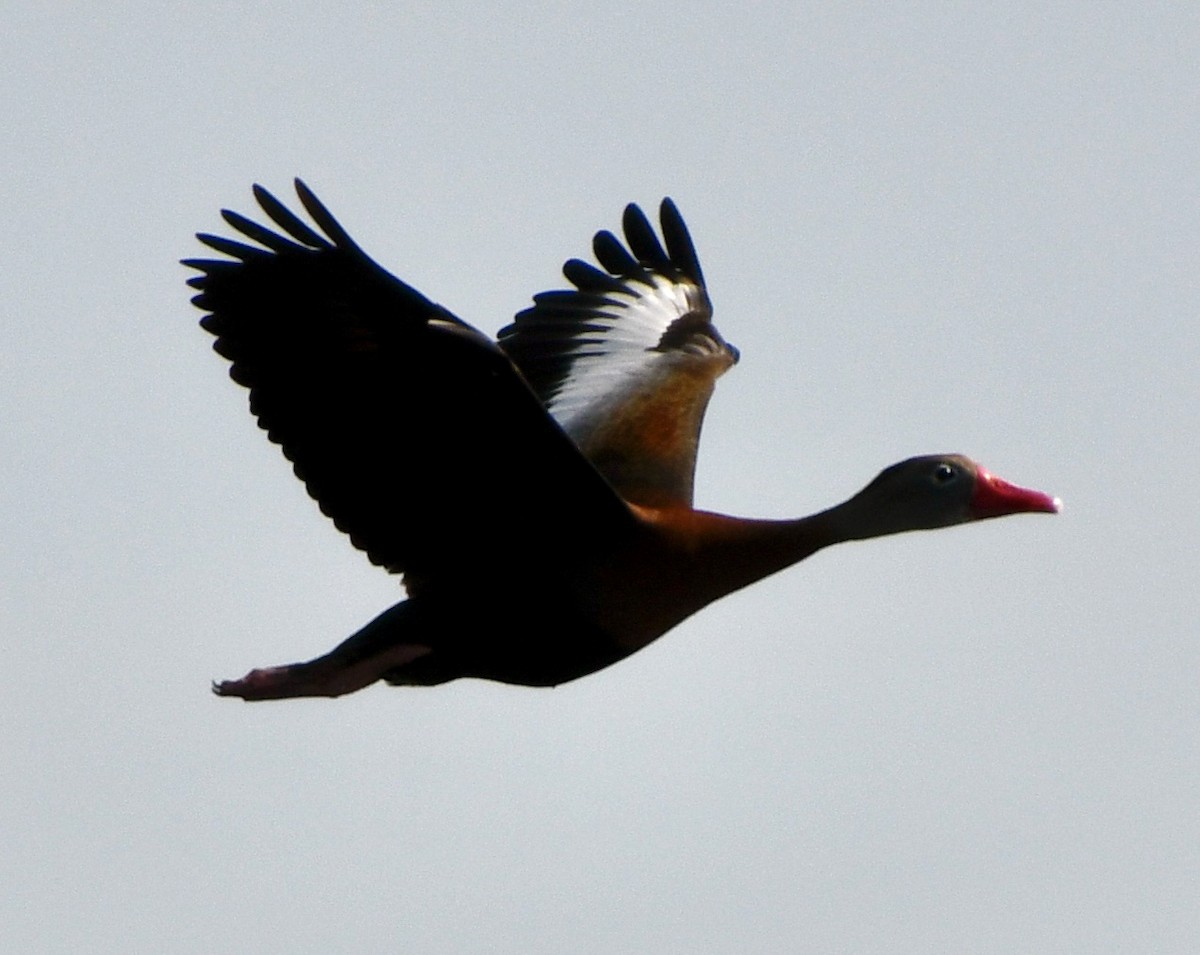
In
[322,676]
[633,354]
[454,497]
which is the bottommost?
[322,676]

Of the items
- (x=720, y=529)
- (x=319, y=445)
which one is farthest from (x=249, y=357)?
(x=720, y=529)

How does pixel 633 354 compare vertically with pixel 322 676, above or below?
above

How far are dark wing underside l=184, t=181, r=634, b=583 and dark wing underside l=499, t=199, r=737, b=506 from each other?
1001 millimetres

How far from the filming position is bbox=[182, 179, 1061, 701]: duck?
8641 millimetres

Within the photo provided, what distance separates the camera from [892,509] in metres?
A: 9.48

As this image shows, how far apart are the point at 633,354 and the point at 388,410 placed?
2480 millimetres

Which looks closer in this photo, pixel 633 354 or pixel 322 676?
pixel 322 676

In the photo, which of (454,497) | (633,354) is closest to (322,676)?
(454,497)

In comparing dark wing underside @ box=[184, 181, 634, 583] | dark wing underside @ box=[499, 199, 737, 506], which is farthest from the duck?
dark wing underside @ box=[499, 199, 737, 506]

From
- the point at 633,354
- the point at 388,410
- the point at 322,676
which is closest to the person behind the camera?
the point at 388,410

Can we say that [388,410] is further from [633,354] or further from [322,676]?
[633,354]

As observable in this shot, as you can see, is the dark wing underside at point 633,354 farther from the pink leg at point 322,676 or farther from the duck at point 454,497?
the pink leg at point 322,676

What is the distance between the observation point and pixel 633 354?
36.8 feet

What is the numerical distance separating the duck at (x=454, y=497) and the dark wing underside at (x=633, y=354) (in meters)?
0.70
